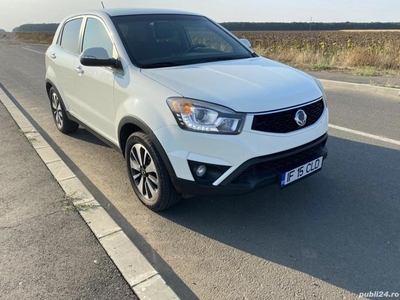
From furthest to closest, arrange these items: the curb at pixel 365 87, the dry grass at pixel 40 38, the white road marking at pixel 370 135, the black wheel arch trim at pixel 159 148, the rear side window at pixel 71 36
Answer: the dry grass at pixel 40 38
the curb at pixel 365 87
the white road marking at pixel 370 135
the rear side window at pixel 71 36
the black wheel arch trim at pixel 159 148

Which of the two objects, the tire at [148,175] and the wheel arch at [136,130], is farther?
the tire at [148,175]

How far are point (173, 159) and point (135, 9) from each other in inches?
92.7

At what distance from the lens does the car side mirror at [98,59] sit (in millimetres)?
3307

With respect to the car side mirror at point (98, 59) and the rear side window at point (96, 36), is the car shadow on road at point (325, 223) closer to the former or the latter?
the car side mirror at point (98, 59)

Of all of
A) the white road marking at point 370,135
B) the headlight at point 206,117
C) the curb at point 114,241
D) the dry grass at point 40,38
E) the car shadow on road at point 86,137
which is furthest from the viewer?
the dry grass at point 40,38

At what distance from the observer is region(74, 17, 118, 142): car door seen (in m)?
3.57

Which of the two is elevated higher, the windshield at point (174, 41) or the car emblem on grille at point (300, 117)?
the windshield at point (174, 41)

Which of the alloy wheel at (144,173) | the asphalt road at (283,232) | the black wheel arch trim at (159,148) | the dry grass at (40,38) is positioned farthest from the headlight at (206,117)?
the dry grass at (40,38)

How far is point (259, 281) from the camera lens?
242 centimetres

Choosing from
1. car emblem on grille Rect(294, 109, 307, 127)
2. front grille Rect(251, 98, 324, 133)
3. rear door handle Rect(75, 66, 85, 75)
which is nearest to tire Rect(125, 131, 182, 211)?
front grille Rect(251, 98, 324, 133)

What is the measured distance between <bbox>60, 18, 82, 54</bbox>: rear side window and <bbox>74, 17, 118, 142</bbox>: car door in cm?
30

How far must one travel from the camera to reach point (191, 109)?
267cm

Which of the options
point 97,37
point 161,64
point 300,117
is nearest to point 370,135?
point 300,117

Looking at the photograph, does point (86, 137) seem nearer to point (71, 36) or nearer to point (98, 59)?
point (71, 36)
